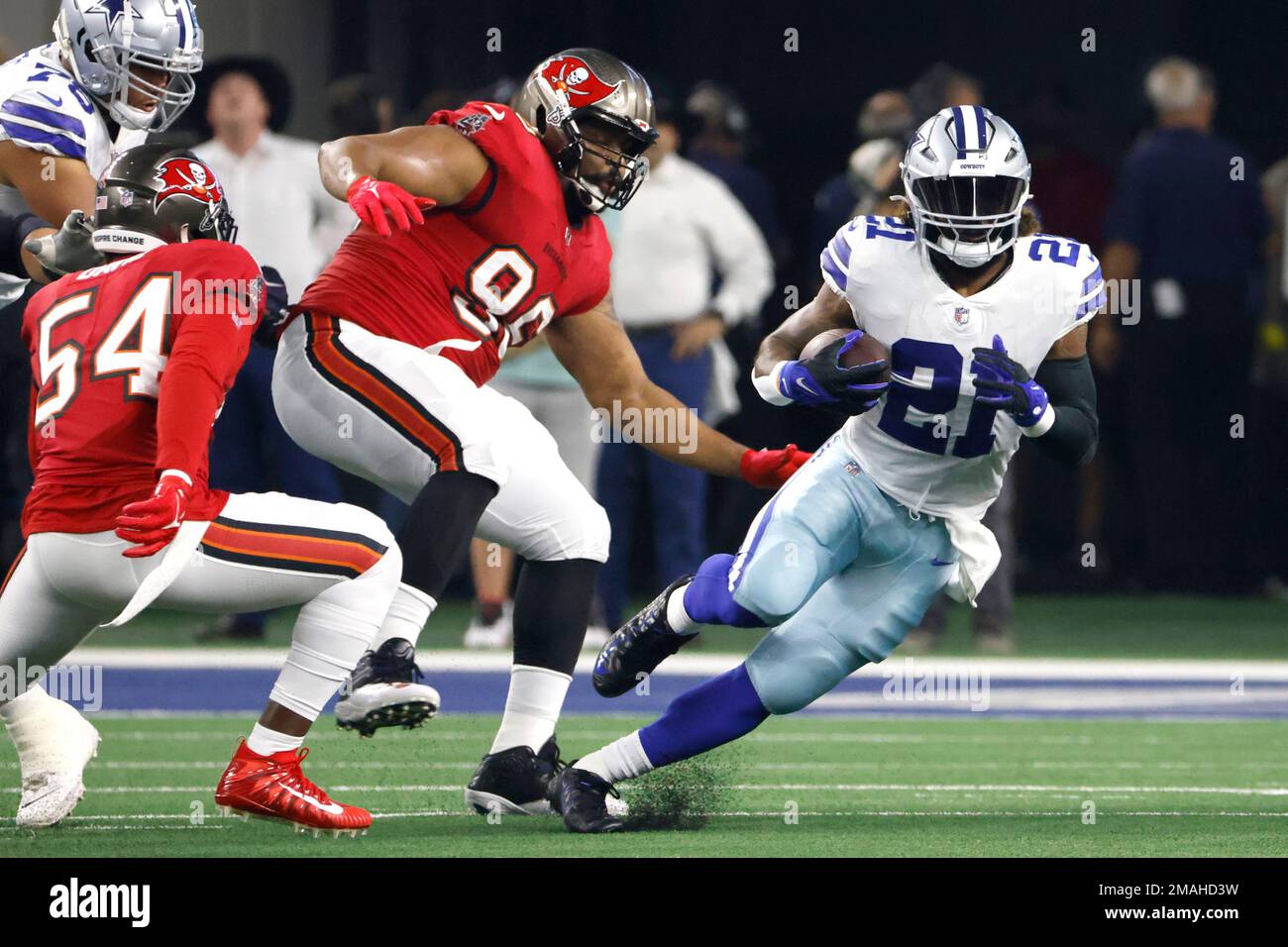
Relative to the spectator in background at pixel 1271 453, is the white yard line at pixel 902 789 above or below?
below

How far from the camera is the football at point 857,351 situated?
470 centimetres

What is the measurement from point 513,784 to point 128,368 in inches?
49.5

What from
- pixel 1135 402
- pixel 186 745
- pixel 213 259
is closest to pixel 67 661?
pixel 186 745

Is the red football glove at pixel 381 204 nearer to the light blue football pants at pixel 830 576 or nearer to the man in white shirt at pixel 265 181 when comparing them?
the light blue football pants at pixel 830 576

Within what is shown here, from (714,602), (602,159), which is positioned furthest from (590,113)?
(714,602)

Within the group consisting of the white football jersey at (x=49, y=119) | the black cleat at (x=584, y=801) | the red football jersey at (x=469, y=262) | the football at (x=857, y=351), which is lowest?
the black cleat at (x=584, y=801)

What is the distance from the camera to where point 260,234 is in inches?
332

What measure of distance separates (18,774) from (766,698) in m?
1.94

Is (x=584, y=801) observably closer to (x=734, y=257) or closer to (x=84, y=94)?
(x=84, y=94)

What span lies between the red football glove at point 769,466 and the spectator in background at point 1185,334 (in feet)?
14.9

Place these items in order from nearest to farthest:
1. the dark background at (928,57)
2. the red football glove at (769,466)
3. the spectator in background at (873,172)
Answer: the red football glove at (769,466)
the spectator in background at (873,172)
the dark background at (928,57)

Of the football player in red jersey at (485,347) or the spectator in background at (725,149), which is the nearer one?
the football player in red jersey at (485,347)

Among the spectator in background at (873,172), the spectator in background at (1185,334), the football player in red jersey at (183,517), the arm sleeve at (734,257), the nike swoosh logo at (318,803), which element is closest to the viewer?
the football player in red jersey at (183,517)

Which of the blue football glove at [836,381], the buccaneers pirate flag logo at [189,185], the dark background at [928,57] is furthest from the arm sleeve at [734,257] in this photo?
the buccaneers pirate flag logo at [189,185]
